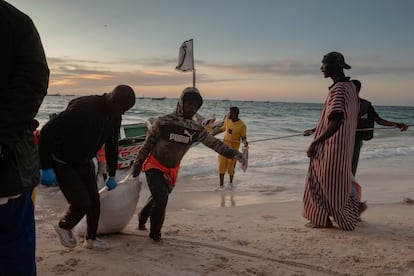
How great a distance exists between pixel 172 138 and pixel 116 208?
0.89 meters

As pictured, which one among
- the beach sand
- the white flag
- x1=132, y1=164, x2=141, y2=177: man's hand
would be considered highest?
the white flag

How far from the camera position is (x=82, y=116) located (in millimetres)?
3424

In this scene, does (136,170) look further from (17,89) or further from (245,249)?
(17,89)

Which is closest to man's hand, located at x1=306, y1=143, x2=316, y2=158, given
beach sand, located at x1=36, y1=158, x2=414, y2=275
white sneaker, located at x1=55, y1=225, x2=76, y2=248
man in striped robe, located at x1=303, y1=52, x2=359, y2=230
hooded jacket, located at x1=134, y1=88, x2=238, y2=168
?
man in striped robe, located at x1=303, y1=52, x2=359, y2=230

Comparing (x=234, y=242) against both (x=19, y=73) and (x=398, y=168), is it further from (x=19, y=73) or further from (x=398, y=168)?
(x=398, y=168)

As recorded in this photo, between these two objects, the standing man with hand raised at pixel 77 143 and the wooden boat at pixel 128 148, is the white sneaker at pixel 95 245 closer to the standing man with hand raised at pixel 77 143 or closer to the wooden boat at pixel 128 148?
the standing man with hand raised at pixel 77 143

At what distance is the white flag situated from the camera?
1048cm

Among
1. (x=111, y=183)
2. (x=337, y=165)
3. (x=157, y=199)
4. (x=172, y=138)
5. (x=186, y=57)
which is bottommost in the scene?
(x=157, y=199)

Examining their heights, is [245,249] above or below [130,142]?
below

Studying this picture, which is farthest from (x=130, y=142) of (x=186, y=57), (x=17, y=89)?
(x=17, y=89)

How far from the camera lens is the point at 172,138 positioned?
4172 millimetres

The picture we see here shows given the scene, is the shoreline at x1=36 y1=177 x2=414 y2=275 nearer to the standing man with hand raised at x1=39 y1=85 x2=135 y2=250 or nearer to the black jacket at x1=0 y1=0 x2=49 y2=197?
the standing man with hand raised at x1=39 y1=85 x2=135 y2=250

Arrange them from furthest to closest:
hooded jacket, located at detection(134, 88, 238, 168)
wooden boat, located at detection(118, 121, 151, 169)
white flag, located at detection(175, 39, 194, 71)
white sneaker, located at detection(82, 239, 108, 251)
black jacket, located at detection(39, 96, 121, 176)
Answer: wooden boat, located at detection(118, 121, 151, 169) < white flag, located at detection(175, 39, 194, 71) < hooded jacket, located at detection(134, 88, 238, 168) < white sneaker, located at detection(82, 239, 108, 251) < black jacket, located at detection(39, 96, 121, 176)

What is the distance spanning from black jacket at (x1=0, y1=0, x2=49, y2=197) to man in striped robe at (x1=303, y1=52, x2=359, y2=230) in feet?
10.9
